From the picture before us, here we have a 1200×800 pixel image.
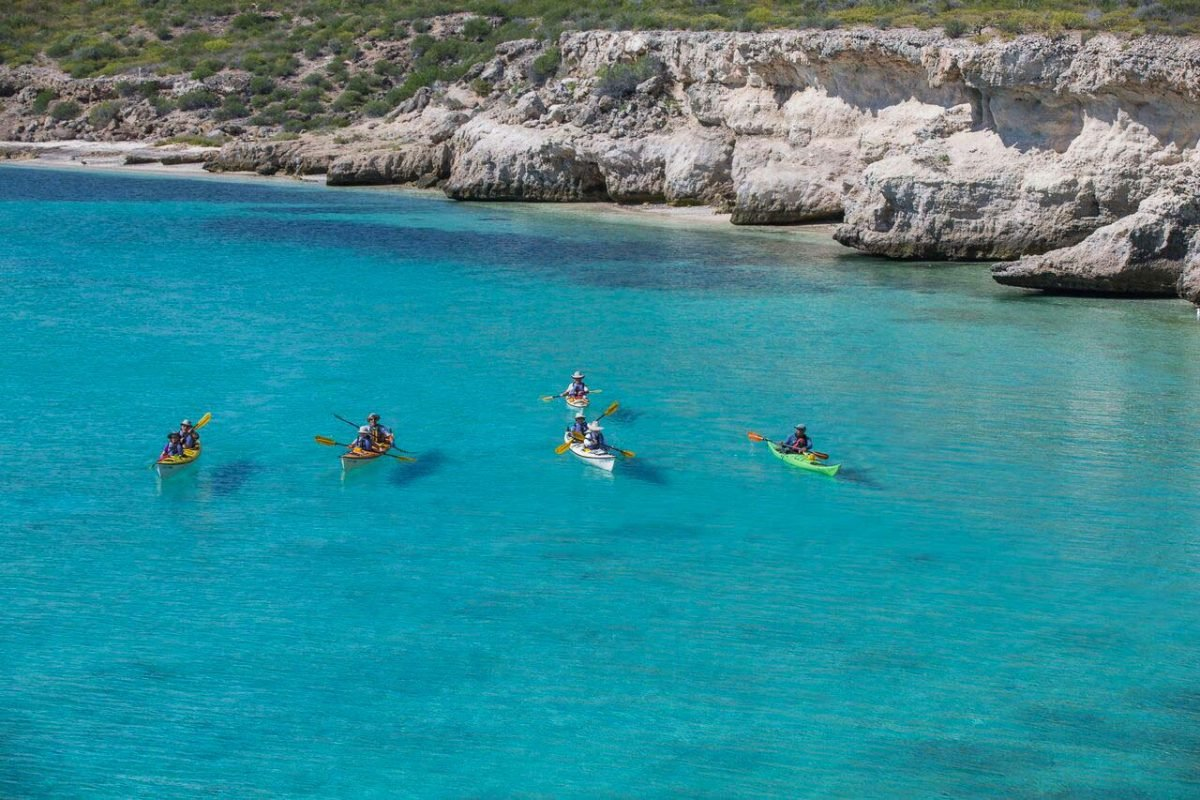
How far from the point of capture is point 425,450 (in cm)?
2292

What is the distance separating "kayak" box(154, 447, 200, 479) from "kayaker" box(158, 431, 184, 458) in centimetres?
7

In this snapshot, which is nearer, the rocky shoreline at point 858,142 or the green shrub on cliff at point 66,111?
the rocky shoreline at point 858,142

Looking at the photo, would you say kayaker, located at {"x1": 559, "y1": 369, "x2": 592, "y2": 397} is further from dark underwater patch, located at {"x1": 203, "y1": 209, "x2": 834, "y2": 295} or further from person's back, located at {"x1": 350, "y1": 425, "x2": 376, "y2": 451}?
dark underwater patch, located at {"x1": 203, "y1": 209, "x2": 834, "y2": 295}

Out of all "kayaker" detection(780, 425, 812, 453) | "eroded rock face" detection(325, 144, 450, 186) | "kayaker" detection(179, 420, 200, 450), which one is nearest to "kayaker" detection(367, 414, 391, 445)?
"kayaker" detection(179, 420, 200, 450)

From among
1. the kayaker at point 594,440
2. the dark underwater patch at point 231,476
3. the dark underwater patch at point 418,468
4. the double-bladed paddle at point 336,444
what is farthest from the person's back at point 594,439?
the dark underwater patch at point 231,476

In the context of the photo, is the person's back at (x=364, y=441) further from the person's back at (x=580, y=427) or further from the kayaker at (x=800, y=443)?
the kayaker at (x=800, y=443)

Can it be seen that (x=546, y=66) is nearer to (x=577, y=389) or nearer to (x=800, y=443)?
(x=577, y=389)

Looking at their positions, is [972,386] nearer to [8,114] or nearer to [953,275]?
[953,275]

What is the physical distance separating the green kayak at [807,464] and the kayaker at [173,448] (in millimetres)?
10155

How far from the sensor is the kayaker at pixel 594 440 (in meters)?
22.2

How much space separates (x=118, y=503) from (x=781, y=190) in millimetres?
35200

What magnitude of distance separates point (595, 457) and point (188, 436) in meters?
6.94

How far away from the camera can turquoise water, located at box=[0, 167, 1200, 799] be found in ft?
42.7

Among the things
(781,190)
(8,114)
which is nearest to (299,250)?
(781,190)
